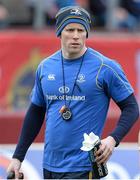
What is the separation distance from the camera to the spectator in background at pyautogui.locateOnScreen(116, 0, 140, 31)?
1661 cm

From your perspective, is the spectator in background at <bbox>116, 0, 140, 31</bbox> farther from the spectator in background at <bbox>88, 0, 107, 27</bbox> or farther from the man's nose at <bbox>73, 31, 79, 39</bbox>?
the man's nose at <bbox>73, 31, 79, 39</bbox>

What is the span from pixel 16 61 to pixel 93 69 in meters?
8.01

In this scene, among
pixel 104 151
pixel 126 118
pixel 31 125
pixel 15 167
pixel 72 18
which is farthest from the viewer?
pixel 31 125

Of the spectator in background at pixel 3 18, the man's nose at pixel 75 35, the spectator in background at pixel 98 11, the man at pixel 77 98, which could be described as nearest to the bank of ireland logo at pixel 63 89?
the man at pixel 77 98

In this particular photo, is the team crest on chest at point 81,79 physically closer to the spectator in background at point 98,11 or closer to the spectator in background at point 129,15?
the spectator in background at point 129,15

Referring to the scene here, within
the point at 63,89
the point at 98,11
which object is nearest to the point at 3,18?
the point at 98,11

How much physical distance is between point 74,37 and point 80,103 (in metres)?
0.50

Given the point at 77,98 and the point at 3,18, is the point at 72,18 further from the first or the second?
the point at 3,18

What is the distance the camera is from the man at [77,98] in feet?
21.0

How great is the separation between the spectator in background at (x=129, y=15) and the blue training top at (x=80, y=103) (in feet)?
32.7

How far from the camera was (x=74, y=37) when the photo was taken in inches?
252

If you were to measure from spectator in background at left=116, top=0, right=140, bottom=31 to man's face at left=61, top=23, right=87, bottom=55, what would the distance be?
32.6 ft

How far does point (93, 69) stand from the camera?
21.2 feet

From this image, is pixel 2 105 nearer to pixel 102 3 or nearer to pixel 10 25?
pixel 10 25
